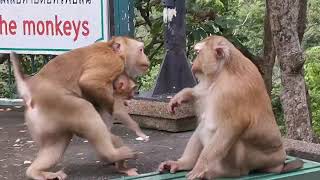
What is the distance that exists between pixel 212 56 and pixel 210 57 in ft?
0.04

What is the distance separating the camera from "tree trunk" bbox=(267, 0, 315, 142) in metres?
6.09

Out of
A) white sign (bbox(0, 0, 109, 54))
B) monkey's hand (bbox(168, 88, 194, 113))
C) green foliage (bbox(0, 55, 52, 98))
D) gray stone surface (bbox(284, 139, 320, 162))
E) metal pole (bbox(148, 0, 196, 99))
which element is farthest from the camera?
green foliage (bbox(0, 55, 52, 98))

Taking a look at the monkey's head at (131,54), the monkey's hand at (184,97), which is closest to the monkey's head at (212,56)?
the monkey's hand at (184,97)

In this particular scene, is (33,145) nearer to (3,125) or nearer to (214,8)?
(3,125)

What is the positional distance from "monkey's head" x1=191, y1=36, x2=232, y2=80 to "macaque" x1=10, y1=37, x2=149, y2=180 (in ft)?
1.39

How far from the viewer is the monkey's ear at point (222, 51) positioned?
359 cm

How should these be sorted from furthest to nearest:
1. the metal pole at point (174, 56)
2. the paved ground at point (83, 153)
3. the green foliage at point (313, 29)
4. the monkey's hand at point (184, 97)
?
1. the green foliage at point (313, 29)
2. the metal pole at point (174, 56)
3. the paved ground at point (83, 153)
4. the monkey's hand at point (184, 97)

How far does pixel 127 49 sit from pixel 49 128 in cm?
61

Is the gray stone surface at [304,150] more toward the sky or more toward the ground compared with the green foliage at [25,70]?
more toward the ground

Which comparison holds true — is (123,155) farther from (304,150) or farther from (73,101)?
(304,150)

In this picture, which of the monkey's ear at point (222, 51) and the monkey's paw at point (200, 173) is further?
the monkey's ear at point (222, 51)

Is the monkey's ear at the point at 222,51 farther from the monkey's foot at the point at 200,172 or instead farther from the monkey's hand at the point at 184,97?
the monkey's foot at the point at 200,172

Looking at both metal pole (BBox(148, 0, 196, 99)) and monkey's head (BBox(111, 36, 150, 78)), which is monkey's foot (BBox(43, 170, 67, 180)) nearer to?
monkey's head (BBox(111, 36, 150, 78))

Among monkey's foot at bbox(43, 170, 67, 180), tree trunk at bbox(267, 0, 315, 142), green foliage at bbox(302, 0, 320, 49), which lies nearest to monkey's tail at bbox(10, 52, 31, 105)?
monkey's foot at bbox(43, 170, 67, 180)
